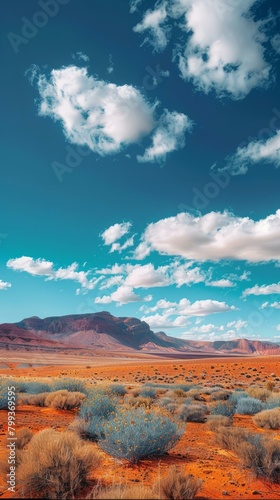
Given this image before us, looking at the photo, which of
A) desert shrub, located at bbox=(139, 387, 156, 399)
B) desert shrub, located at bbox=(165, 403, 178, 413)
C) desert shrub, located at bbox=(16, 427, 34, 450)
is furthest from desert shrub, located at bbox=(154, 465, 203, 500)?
desert shrub, located at bbox=(139, 387, 156, 399)

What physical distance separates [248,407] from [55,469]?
12.6m

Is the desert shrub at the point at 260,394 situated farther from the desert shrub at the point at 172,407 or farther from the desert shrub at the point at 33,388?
the desert shrub at the point at 33,388

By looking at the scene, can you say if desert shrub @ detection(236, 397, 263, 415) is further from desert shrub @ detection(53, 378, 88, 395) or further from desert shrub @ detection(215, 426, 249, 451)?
desert shrub @ detection(53, 378, 88, 395)

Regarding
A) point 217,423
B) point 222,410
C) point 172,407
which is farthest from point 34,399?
point 217,423

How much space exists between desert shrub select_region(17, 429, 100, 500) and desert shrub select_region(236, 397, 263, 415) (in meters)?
11.6

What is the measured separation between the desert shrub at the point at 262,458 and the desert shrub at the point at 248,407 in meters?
8.78

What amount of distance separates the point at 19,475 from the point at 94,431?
391cm

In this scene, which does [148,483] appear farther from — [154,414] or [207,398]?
[207,398]

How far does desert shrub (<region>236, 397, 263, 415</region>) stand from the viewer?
15.7 m

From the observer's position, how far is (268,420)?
41.9ft

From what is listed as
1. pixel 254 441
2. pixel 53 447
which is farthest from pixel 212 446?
pixel 53 447

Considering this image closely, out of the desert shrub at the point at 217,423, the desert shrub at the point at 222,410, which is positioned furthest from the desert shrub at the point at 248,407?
the desert shrub at the point at 217,423

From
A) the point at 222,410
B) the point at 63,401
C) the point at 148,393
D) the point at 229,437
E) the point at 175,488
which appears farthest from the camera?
the point at 148,393

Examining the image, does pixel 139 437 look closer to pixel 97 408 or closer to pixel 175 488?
pixel 175 488
